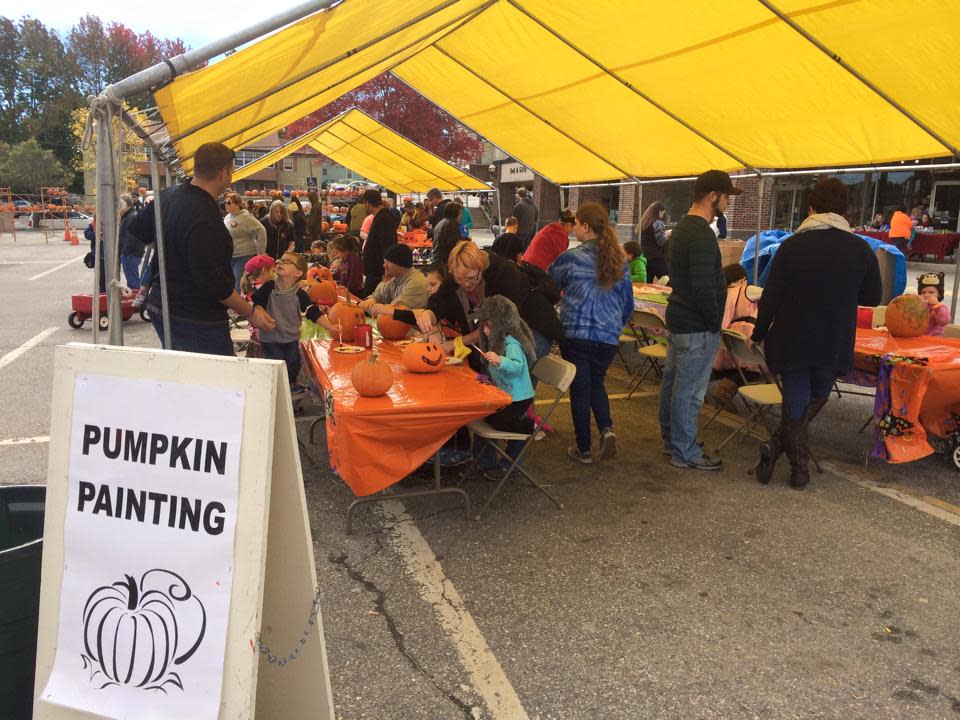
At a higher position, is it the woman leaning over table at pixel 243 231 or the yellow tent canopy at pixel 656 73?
the yellow tent canopy at pixel 656 73

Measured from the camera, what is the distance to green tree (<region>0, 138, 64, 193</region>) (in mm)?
46031

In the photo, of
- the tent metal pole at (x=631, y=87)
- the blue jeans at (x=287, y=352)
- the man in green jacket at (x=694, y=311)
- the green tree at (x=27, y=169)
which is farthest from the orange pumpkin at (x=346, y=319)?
the green tree at (x=27, y=169)

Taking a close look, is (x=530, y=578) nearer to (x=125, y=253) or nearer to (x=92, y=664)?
(x=92, y=664)

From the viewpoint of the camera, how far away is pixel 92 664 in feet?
6.28

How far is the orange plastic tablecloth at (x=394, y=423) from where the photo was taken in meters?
3.48

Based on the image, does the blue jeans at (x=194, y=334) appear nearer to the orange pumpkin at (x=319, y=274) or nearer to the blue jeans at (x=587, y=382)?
the blue jeans at (x=587, y=382)

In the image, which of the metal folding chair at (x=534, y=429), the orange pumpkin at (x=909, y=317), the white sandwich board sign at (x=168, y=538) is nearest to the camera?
the white sandwich board sign at (x=168, y=538)

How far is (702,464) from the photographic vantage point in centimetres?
507

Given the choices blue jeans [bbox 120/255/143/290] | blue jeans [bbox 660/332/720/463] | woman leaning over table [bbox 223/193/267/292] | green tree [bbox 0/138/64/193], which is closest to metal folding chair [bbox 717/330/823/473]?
blue jeans [bbox 660/332/720/463]

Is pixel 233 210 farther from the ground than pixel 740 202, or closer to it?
closer to it

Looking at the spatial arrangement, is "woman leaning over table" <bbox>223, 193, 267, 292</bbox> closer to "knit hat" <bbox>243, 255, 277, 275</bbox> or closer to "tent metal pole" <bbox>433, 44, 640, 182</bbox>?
"tent metal pole" <bbox>433, 44, 640, 182</bbox>

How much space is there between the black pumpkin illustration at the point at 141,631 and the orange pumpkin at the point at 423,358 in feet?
7.80

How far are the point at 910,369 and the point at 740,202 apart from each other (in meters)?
18.3

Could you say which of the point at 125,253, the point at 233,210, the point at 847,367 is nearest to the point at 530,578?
the point at 847,367
